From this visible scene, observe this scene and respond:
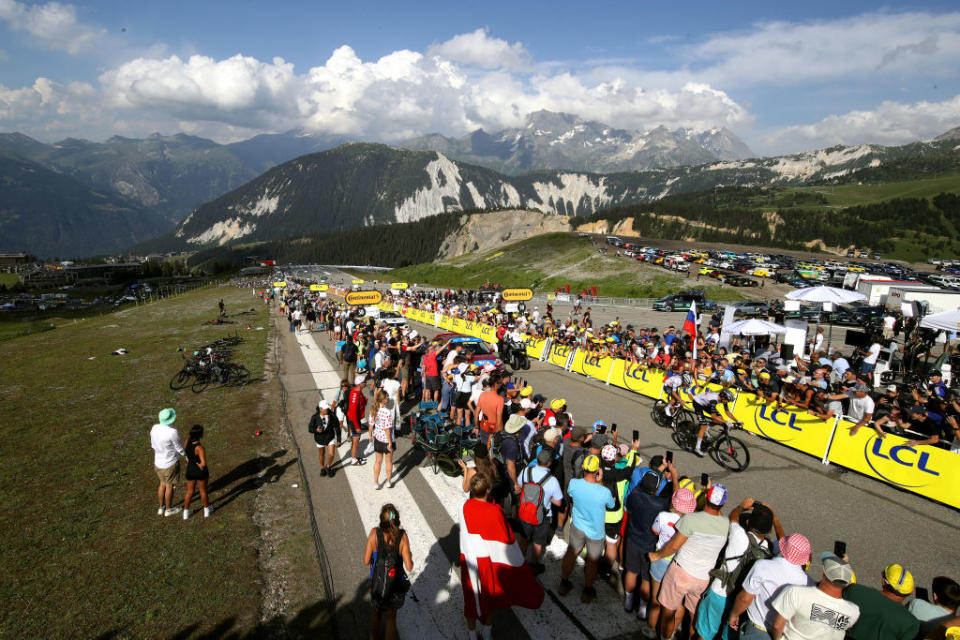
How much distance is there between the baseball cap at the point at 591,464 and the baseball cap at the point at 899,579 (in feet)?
8.47

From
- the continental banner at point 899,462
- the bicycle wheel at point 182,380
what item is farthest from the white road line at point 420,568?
the bicycle wheel at point 182,380

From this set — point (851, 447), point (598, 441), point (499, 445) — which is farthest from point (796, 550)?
point (851, 447)

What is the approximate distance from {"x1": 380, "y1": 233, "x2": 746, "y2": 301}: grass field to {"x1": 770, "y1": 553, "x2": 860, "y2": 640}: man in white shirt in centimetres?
4227

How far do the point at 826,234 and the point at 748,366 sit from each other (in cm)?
13836

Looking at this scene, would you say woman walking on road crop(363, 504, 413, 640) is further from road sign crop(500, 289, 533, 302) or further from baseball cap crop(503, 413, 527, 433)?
road sign crop(500, 289, 533, 302)

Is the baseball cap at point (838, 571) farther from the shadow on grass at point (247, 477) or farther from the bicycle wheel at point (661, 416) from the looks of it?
the shadow on grass at point (247, 477)

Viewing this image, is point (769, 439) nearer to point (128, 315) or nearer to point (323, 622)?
point (323, 622)

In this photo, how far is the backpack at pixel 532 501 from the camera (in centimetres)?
571

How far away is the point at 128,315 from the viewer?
44531mm

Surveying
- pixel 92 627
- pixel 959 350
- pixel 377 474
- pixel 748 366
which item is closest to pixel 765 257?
pixel 959 350

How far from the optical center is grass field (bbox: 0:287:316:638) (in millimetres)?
5520

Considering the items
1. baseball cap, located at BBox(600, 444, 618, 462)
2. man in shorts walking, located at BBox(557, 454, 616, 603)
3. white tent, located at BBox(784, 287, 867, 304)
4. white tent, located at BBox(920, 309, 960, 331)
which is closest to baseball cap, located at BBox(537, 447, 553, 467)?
man in shorts walking, located at BBox(557, 454, 616, 603)

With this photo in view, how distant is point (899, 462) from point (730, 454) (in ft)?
9.26

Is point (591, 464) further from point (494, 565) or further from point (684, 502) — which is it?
point (494, 565)
